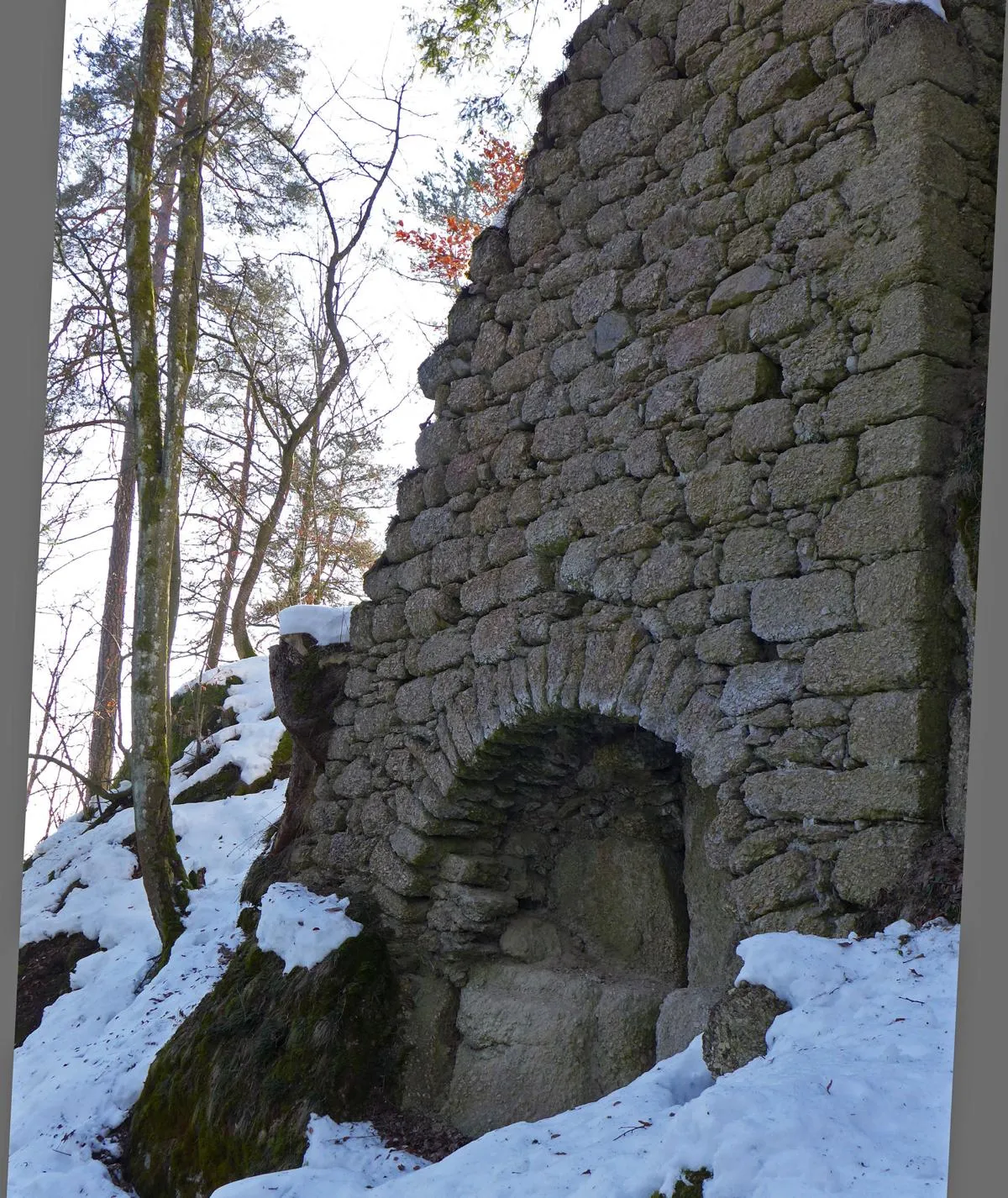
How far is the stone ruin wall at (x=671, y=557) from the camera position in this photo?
2957 mm

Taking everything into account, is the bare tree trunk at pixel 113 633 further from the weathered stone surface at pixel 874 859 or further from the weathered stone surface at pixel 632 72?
the weathered stone surface at pixel 874 859

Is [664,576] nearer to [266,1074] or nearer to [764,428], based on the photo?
[764,428]

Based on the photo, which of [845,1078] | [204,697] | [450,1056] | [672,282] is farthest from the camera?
[204,697]

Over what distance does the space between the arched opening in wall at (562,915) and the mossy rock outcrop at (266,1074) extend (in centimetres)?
37

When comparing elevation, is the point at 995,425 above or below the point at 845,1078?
above

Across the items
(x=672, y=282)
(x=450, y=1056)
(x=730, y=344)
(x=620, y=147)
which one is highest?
(x=620, y=147)

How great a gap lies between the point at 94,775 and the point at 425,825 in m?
5.95

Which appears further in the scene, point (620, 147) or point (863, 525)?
point (620, 147)

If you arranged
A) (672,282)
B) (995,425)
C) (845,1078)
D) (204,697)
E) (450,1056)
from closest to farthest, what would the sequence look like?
1. (995,425)
2. (845,1078)
3. (672,282)
4. (450,1056)
5. (204,697)

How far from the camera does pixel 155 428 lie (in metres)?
6.77

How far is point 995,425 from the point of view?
133 cm

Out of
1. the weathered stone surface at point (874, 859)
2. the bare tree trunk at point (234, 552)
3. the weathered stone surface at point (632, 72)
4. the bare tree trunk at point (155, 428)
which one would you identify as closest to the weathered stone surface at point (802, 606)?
the weathered stone surface at point (874, 859)

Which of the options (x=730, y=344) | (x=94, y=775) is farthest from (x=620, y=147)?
(x=94, y=775)

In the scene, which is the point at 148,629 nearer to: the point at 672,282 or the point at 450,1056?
the point at 450,1056
